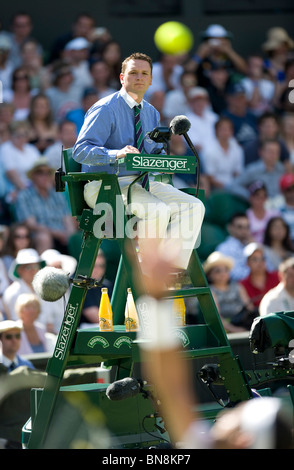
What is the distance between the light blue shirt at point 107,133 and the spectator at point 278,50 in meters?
8.62

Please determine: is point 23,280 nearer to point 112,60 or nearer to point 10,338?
point 10,338

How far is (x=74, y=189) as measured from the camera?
18.8 feet

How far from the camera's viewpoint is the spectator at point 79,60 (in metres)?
12.0

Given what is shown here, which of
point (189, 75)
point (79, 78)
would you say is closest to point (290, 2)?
point (189, 75)

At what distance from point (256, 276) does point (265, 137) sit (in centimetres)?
313

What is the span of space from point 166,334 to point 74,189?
291cm

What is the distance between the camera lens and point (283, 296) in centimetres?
865

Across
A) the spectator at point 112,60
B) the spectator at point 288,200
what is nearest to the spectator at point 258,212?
the spectator at point 288,200

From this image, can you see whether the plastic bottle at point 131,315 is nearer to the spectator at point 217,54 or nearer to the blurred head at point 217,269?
the blurred head at point 217,269

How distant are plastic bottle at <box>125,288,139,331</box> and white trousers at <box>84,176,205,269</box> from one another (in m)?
0.42

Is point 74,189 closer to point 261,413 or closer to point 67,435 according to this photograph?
point 67,435

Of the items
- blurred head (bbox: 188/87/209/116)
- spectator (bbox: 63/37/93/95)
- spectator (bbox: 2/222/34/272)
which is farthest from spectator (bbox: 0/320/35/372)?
blurred head (bbox: 188/87/209/116)

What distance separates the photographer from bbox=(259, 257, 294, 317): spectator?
8.43 m

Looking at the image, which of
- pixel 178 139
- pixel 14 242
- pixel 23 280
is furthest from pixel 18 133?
pixel 23 280
